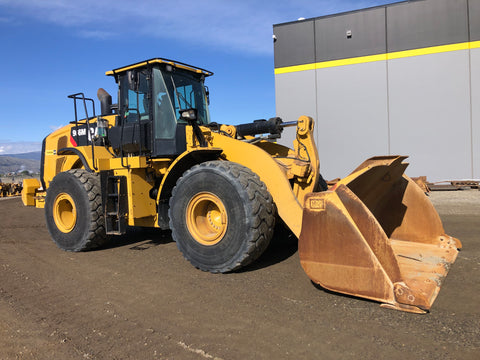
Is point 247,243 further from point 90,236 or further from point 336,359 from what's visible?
point 90,236

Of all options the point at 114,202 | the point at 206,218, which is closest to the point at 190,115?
the point at 206,218

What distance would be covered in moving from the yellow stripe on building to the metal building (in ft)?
0.11

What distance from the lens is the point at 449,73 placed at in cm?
1407

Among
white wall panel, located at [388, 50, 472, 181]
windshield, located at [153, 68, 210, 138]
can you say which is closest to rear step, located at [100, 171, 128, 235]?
windshield, located at [153, 68, 210, 138]

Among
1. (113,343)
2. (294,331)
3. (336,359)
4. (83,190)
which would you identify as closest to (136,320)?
(113,343)

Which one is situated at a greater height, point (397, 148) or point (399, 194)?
point (397, 148)

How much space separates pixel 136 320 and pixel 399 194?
350cm

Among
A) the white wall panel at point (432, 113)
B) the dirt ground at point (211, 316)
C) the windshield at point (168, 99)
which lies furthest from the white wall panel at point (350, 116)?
the windshield at point (168, 99)

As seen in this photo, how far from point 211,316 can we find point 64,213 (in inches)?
162

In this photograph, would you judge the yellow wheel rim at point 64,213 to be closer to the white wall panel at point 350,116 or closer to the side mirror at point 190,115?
the side mirror at point 190,115

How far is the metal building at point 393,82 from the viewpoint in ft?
45.8

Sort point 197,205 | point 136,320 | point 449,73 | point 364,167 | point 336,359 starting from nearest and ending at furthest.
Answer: point 336,359, point 136,320, point 364,167, point 197,205, point 449,73

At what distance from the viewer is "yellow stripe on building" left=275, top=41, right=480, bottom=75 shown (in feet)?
45.8

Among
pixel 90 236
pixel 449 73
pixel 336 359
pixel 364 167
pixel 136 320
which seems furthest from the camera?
pixel 449 73
